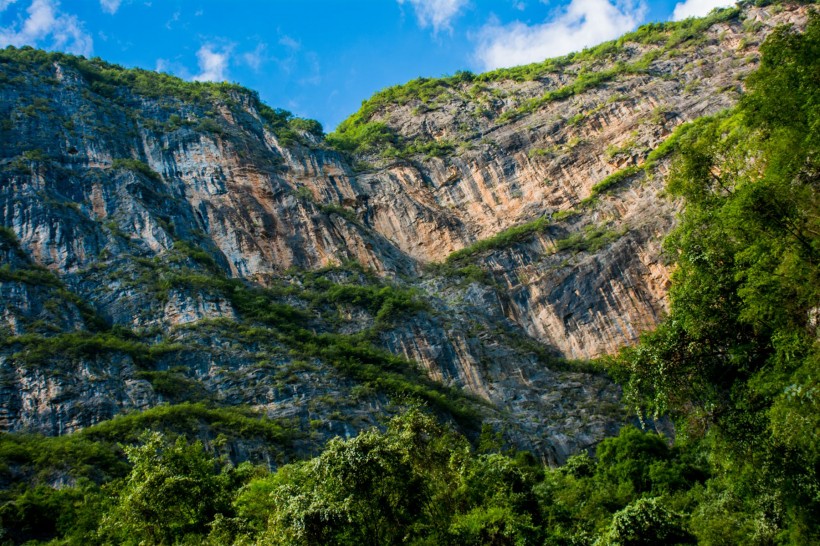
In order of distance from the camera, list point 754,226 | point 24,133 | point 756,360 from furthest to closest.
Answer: point 24,133 < point 756,360 < point 754,226

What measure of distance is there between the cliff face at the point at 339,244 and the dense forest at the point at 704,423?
15856 mm

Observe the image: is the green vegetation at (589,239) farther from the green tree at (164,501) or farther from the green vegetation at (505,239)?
the green tree at (164,501)

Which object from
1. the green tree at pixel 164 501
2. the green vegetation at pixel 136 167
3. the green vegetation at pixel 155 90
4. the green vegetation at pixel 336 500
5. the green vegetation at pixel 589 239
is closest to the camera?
the green vegetation at pixel 336 500

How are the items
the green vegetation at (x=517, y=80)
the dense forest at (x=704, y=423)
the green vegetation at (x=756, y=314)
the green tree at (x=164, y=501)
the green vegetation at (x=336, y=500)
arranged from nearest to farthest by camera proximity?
the green vegetation at (x=756, y=314) < the dense forest at (x=704, y=423) < the green vegetation at (x=336, y=500) < the green tree at (x=164, y=501) < the green vegetation at (x=517, y=80)

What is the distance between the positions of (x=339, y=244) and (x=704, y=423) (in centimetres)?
4496

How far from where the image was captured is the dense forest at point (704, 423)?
13.9m

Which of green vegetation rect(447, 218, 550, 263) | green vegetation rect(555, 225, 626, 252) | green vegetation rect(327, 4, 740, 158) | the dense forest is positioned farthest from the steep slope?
the dense forest

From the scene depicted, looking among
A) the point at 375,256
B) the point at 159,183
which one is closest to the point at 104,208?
the point at 159,183

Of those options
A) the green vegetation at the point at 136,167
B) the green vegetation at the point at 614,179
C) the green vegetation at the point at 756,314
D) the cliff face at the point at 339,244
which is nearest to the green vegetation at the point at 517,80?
the cliff face at the point at 339,244

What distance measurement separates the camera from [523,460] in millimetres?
35062

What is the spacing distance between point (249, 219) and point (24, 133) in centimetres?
2030

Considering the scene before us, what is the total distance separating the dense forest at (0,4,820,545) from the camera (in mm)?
13883

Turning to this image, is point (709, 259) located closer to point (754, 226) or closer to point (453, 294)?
point (754, 226)

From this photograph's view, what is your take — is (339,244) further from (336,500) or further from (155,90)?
(336,500)
